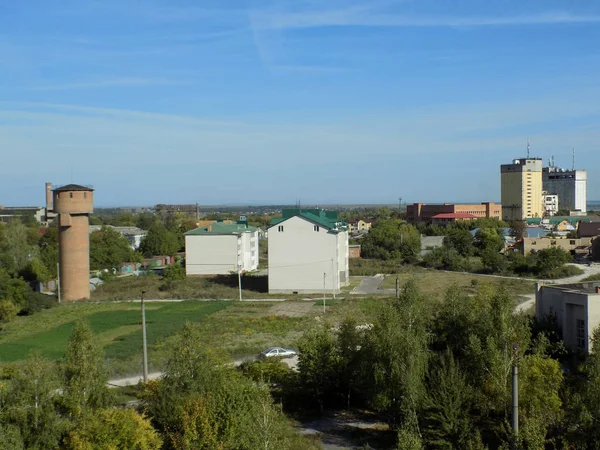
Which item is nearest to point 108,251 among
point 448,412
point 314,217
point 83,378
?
point 314,217

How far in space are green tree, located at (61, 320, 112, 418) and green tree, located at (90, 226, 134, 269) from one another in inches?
1606

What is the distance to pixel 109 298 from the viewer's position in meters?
39.2

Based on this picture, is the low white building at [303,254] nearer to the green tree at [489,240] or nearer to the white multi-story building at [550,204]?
the green tree at [489,240]

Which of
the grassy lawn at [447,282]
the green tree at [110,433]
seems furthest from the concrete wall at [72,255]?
the green tree at [110,433]

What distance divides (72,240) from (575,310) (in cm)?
2910

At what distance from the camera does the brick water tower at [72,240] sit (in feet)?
126

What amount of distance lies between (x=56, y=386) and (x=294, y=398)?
7.24m

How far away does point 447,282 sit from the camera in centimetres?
4331

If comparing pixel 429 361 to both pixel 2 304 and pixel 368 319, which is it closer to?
pixel 368 319

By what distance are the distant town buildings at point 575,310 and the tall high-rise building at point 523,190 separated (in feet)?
328

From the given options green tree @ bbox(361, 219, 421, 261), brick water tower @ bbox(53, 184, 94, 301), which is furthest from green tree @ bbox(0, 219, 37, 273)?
green tree @ bbox(361, 219, 421, 261)

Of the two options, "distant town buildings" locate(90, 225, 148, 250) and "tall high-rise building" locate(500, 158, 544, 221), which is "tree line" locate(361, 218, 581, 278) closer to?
"distant town buildings" locate(90, 225, 148, 250)

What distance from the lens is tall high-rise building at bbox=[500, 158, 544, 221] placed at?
119 metres

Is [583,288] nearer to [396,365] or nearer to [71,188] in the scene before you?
[396,365]
